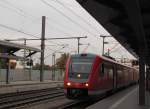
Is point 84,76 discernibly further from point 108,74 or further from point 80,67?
point 108,74

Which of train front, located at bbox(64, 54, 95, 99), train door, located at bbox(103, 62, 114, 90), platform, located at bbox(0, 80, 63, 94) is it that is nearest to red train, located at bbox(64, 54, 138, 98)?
train front, located at bbox(64, 54, 95, 99)

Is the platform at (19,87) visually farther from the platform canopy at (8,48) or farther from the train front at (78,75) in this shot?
the train front at (78,75)

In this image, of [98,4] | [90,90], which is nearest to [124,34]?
[90,90]

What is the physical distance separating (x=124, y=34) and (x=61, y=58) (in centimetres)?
9538

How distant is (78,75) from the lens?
59.3 feet

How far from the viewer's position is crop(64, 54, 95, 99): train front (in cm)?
1764

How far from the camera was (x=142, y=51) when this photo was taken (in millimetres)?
16109

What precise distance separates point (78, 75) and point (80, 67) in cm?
52

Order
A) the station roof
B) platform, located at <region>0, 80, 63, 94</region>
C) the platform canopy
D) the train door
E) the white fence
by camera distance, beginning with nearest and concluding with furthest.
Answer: the station roof
the train door
platform, located at <region>0, 80, 63, 94</region>
the platform canopy
the white fence

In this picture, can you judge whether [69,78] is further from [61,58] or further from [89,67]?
[61,58]

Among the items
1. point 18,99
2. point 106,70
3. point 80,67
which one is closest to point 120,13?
point 80,67

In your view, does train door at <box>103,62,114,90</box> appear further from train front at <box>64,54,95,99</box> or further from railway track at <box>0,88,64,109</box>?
railway track at <box>0,88,64,109</box>

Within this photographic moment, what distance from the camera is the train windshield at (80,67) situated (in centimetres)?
1806

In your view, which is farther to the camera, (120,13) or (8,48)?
(8,48)
